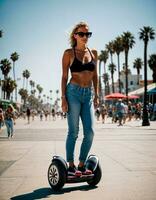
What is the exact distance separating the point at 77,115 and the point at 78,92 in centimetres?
30

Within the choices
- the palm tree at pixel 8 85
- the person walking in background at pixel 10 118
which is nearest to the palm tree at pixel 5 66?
the palm tree at pixel 8 85

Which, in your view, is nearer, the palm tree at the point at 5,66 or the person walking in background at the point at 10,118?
the person walking in background at the point at 10,118

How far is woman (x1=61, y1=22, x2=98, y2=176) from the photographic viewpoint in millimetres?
4781

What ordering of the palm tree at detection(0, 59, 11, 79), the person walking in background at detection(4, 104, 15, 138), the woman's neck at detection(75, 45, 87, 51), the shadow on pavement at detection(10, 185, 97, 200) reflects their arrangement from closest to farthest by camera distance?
the shadow on pavement at detection(10, 185, 97, 200), the woman's neck at detection(75, 45, 87, 51), the person walking in background at detection(4, 104, 15, 138), the palm tree at detection(0, 59, 11, 79)

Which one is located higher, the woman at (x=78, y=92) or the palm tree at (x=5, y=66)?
the palm tree at (x=5, y=66)

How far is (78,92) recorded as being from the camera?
4.80m

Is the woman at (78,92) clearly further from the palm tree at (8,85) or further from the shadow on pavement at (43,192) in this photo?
the palm tree at (8,85)

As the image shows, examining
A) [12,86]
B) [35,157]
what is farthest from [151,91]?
[12,86]

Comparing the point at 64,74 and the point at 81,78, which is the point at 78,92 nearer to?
the point at 81,78

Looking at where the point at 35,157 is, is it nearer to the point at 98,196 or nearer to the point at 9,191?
the point at 9,191

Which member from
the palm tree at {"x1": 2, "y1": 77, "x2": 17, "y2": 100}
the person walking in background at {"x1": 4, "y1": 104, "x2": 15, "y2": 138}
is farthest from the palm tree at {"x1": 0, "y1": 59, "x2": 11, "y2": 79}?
the person walking in background at {"x1": 4, "y1": 104, "x2": 15, "y2": 138}

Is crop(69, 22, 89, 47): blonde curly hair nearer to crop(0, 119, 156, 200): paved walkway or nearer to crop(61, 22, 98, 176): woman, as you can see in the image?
crop(61, 22, 98, 176): woman

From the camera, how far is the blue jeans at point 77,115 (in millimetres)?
4789

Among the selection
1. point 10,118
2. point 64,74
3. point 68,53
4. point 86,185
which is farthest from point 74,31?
point 10,118
